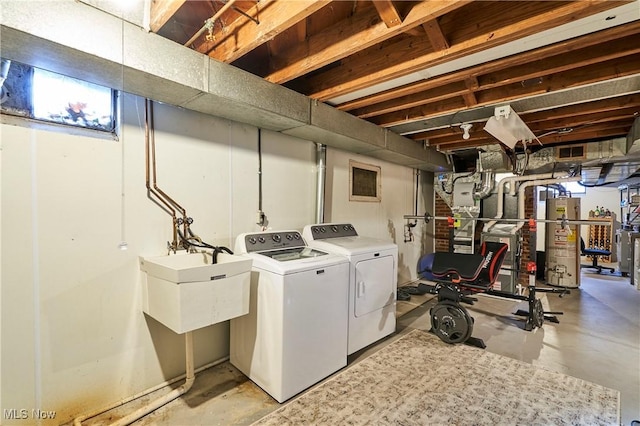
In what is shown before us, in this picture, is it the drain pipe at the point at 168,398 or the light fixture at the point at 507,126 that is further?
the light fixture at the point at 507,126

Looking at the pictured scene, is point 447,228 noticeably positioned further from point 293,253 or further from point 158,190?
point 158,190

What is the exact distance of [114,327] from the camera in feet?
6.54

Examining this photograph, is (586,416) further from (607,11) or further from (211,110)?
(211,110)

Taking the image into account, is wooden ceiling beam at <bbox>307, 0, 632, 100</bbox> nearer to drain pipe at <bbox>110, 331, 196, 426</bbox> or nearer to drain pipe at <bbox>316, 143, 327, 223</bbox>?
drain pipe at <bbox>316, 143, 327, 223</bbox>

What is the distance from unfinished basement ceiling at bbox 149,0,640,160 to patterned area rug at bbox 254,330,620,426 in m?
2.34

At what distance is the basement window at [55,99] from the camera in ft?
5.36

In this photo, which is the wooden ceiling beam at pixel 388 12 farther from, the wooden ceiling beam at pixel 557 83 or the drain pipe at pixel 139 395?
the drain pipe at pixel 139 395

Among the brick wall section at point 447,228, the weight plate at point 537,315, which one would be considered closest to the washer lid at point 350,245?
the weight plate at point 537,315

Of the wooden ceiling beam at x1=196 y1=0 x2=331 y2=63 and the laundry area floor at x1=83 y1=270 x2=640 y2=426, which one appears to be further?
the laundry area floor at x1=83 y1=270 x2=640 y2=426

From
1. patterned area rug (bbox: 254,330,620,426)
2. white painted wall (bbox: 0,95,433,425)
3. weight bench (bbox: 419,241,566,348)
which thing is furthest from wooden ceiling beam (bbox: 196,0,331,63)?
weight bench (bbox: 419,241,566,348)

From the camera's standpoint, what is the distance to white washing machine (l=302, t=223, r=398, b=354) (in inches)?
103

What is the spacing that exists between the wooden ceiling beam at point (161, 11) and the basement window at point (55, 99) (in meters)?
0.61

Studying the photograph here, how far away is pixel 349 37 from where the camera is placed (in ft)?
6.06

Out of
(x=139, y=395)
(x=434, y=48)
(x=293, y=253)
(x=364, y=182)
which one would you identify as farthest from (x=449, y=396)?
(x=364, y=182)
